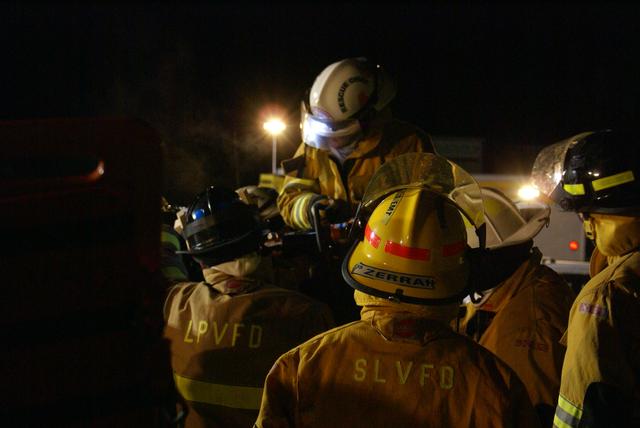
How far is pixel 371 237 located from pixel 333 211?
2.05 m

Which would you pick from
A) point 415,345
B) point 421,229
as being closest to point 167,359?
point 415,345

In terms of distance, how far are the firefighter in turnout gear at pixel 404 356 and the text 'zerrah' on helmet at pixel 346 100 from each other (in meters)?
2.72

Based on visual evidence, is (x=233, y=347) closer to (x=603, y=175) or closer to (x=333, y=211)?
(x=333, y=211)

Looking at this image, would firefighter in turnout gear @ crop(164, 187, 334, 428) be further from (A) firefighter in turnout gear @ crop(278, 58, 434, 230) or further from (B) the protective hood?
(A) firefighter in turnout gear @ crop(278, 58, 434, 230)

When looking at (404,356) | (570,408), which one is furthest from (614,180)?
(404,356)

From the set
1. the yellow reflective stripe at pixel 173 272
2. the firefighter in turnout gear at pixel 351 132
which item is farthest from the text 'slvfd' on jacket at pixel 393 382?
the firefighter in turnout gear at pixel 351 132

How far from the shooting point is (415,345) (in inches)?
82.7

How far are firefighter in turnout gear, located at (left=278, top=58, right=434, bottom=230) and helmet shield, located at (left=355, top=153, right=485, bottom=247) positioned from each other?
1896mm

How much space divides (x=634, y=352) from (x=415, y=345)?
1.14 m

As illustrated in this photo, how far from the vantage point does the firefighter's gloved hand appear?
14.5ft

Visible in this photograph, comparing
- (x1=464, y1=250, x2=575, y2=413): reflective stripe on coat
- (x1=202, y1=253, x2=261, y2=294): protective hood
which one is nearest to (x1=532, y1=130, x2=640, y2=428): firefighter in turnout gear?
(x1=464, y1=250, x2=575, y2=413): reflective stripe on coat

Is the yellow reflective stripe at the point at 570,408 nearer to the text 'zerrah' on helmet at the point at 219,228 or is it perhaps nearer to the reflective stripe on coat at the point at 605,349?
the reflective stripe on coat at the point at 605,349

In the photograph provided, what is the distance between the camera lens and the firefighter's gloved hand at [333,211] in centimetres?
441

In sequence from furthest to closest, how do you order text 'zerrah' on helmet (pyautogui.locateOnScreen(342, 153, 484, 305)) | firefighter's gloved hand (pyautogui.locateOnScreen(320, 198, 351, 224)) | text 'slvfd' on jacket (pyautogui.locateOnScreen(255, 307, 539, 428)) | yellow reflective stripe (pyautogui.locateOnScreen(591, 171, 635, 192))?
firefighter's gloved hand (pyautogui.locateOnScreen(320, 198, 351, 224)) → yellow reflective stripe (pyautogui.locateOnScreen(591, 171, 635, 192)) → text 'zerrah' on helmet (pyautogui.locateOnScreen(342, 153, 484, 305)) → text 'slvfd' on jacket (pyautogui.locateOnScreen(255, 307, 539, 428))
